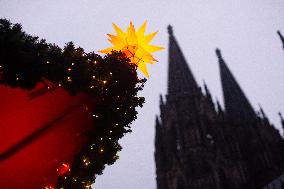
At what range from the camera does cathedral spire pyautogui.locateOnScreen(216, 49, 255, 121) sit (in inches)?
1225

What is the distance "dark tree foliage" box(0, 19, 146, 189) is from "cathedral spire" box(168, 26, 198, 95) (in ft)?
79.7

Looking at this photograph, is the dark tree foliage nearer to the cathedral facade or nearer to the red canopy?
the red canopy

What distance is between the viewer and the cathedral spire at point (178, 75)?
3077 centimetres

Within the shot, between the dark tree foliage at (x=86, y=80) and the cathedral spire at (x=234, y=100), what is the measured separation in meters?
25.9

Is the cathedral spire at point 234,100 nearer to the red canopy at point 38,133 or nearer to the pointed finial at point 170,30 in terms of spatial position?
the pointed finial at point 170,30

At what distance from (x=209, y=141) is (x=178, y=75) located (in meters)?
7.29

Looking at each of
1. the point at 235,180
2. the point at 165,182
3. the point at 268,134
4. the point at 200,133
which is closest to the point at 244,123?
the point at 268,134

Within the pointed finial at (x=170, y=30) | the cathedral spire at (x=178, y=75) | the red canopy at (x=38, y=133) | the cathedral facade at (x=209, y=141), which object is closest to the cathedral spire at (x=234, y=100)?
the cathedral facade at (x=209, y=141)

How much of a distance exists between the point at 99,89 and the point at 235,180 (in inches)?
819

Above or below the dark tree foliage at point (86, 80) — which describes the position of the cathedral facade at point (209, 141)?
above

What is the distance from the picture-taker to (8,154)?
5.21 m

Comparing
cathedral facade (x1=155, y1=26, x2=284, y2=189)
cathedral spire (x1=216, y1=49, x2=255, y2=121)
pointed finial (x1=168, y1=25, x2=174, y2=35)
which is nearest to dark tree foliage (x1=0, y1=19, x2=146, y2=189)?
cathedral facade (x1=155, y1=26, x2=284, y2=189)

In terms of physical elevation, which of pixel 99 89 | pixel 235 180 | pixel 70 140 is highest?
pixel 235 180

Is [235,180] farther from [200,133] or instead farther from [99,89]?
[99,89]
